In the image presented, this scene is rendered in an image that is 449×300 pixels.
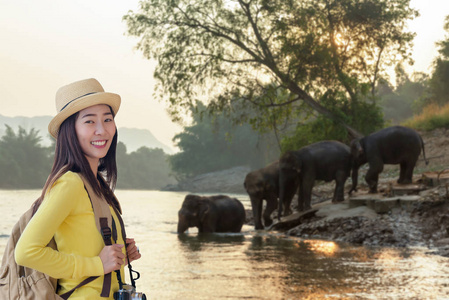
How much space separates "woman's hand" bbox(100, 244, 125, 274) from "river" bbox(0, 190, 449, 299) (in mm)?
4706

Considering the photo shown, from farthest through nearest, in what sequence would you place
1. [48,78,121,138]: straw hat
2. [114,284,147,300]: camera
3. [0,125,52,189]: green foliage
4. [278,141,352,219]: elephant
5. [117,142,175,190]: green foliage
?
1. [117,142,175,190]: green foliage
2. [0,125,52,189]: green foliage
3. [278,141,352,219]: elephant
4. [48,78,121,138]: straw hat
5. [114,284,147,300]: camera

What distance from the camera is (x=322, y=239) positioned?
13.6 m

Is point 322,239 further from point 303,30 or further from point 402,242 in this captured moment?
point 303,30

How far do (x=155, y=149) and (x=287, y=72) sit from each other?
332 feet

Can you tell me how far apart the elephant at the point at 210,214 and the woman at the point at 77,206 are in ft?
41.3

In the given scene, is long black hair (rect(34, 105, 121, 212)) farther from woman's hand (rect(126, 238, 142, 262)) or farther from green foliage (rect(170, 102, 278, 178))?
green foliage (rect(170, 102, 278, 178))

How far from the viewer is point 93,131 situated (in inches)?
107

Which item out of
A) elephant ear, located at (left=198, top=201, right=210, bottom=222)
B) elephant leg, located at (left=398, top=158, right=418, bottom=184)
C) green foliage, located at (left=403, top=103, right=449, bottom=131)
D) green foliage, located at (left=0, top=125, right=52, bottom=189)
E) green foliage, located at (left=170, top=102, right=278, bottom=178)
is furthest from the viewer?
green foliage, located at (left=170, top=102, right=278, bottom=178)

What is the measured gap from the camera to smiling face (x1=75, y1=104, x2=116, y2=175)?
8.89 feet

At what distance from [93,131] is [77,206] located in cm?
33

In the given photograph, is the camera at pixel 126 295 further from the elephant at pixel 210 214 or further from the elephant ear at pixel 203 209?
the elephant ear at pixel 203 209

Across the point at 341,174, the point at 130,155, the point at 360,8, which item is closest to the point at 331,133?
the point at 360,8

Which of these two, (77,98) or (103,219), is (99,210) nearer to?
(103,219)

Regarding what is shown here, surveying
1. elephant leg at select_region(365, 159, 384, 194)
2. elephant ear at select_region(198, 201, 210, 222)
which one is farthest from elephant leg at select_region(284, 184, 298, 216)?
elephant ear at select_region(198, 201, 210, 222)
